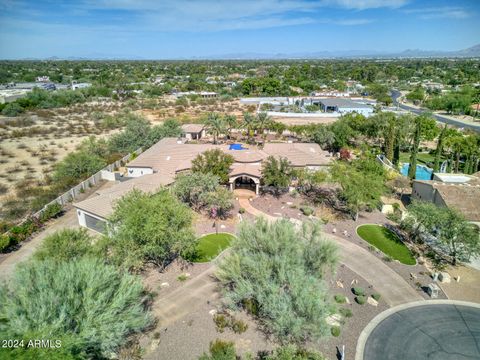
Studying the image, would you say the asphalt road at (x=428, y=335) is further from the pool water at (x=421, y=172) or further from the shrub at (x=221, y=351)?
the pool water at (x=421, y=172)

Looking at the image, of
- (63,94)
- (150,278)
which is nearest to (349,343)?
(150,278)

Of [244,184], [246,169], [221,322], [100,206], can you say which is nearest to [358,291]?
[221,322]

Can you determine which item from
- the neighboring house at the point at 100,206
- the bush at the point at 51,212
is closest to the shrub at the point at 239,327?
the neighboring house at the point at 100,206

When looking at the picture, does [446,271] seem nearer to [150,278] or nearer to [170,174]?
[150,278]

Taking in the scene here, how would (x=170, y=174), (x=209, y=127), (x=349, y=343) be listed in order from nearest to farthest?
(x=349, y=343)
(x=170, y=174)
(x=209, y=127)

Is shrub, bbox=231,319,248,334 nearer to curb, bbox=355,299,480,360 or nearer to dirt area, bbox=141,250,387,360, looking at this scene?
dirt area, bbox=141,250,387,360

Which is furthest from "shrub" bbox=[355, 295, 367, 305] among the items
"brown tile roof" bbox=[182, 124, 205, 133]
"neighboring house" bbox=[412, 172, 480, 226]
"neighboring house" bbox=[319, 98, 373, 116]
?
"neighboring house" bbox=[319, 98, 373, 116]
